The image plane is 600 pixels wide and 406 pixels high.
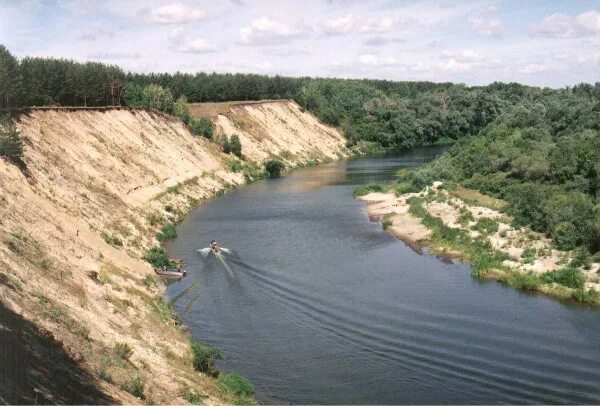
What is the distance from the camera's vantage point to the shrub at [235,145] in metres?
104

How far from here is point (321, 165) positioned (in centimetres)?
11962

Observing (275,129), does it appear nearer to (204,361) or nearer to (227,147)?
(227,147)

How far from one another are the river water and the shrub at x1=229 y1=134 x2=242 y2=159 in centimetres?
4557

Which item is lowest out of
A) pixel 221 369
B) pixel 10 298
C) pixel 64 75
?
pixel 221 369

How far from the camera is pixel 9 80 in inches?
2422

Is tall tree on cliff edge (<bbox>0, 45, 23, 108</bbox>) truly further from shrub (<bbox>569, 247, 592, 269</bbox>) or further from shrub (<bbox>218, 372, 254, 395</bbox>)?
shrub (<bbox>569, 247, 592, 269</bbox>)

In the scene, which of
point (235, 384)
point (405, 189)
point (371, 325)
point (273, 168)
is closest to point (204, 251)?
point (371, 325)

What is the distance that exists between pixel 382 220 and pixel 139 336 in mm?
40504

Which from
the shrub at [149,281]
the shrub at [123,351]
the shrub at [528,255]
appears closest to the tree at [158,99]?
the shrub at [149,281]

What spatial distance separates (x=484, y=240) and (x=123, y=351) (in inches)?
1401

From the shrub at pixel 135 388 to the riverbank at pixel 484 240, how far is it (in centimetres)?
2895

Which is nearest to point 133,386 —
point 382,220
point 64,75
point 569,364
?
point 569,364

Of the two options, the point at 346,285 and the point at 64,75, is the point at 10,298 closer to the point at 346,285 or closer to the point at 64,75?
the point at 346,285

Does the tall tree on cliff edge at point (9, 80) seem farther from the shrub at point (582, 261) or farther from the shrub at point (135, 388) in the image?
the shrub at point (582, 261)
